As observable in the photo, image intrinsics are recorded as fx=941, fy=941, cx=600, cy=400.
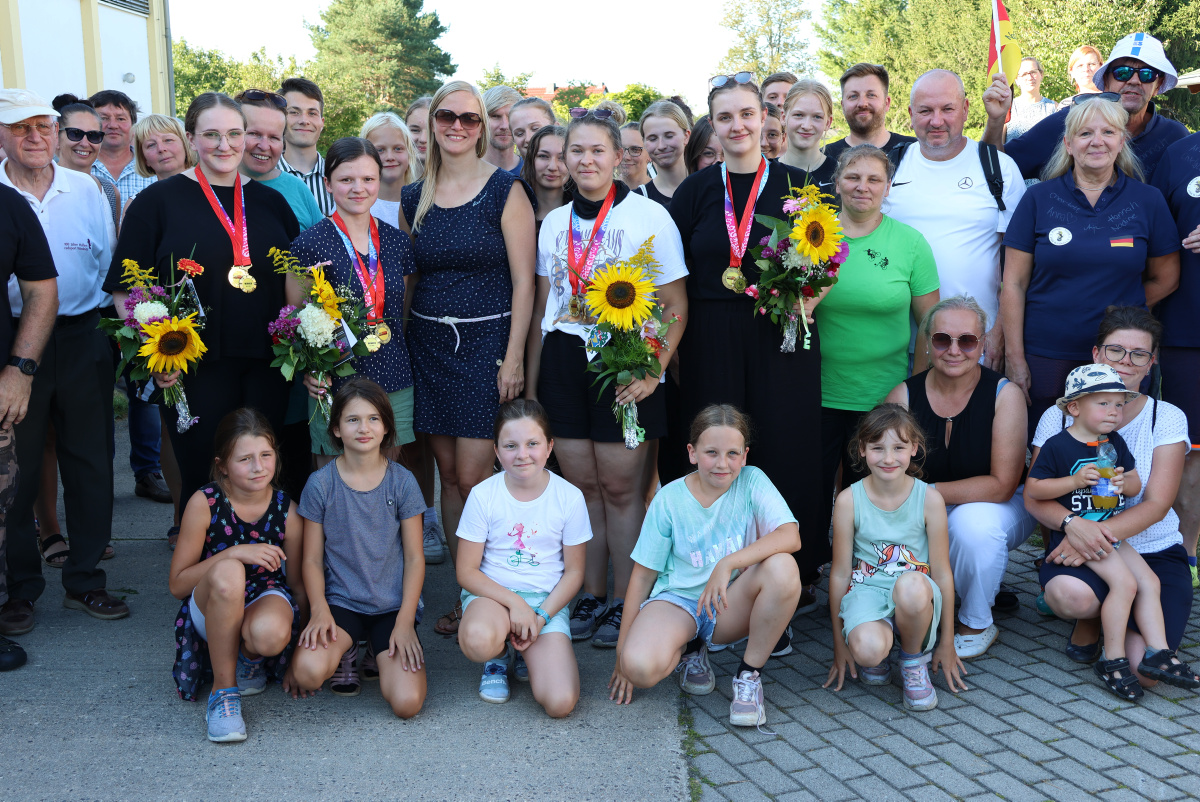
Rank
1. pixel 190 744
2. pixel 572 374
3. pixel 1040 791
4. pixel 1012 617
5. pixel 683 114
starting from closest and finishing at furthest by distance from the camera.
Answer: pixel 1040 791 < pixel 190 744 < pixel 572 374 < pixel 1012 617 < pixel 683 114

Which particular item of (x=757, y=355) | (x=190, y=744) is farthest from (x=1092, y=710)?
(x=190, y=744)

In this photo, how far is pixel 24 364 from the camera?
441cm

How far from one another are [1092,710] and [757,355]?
204 centimetres

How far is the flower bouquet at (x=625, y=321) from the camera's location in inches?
163

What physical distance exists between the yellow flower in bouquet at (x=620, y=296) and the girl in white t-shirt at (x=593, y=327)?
5.7 inches

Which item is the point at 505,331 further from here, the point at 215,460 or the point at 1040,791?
the point at 1040,791

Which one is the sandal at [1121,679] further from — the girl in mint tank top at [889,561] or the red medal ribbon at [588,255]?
the red medal ribbon at [588,255]

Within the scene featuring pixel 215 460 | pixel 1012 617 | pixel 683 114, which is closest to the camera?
pixel 215 460

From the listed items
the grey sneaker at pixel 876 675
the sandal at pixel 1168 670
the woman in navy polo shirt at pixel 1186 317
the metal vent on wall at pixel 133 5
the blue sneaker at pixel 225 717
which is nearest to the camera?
the blue sneaker at pixel 225 717

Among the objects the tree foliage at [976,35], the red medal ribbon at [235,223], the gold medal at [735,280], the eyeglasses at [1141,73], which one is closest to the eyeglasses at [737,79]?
the gold medal at [735,280]

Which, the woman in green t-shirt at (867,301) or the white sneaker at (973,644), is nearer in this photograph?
the white sneaker at (973,644)

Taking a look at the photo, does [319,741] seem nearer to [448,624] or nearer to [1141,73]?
[448,624]

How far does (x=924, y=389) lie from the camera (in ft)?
15.1

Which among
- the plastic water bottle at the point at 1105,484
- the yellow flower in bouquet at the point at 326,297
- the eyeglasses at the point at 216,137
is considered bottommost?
the plastic water bottle at the point at 1105,484
